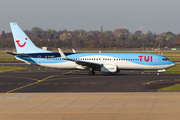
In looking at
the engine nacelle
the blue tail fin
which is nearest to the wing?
the engine nacelle

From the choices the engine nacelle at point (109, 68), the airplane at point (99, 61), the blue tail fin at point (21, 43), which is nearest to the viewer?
the engine nacelle at point (109, 68)

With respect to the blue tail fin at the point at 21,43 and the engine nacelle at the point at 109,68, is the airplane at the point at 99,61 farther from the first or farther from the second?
the blue tail fin at the point at 21,43

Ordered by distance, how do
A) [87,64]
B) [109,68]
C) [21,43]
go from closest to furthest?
1. [109,68]
2. [87,64]
3. [21,43]

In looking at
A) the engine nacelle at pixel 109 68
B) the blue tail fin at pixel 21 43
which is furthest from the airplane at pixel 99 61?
the blue tail fin at pixel 21 43

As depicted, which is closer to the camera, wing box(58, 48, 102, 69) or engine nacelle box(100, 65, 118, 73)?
wing box(58, 48, 102, 69)

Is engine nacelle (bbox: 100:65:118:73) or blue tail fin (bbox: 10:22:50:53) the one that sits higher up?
blue tail fin (bbox: 10:22:50:53)

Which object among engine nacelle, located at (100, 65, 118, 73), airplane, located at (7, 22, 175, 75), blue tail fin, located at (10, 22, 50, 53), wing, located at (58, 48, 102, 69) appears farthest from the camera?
blue tail fin, located at (10, 22, 50, 53)

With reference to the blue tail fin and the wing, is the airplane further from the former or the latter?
the blue tail fin

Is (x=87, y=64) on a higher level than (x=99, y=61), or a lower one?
lower

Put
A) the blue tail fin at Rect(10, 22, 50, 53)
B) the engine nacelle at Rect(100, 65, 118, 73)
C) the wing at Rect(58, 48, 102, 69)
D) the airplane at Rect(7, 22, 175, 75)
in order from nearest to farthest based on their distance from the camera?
the wing at Rect(58, 48, 102, 69) < the engine nacelle at Rect(100, 65, 118, 73) < the airplane at Rect(7, 22, 175, 75) < the blue tail fin at Rect(10, 22, 50, 53)

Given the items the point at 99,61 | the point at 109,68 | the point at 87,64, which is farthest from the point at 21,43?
the point at 109,68

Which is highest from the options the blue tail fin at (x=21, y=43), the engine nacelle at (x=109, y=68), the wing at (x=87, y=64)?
the blue tail fin at (x=21, y=43)

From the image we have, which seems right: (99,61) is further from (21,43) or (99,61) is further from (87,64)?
(21,43)

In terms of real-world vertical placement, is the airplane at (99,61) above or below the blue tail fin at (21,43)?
below
